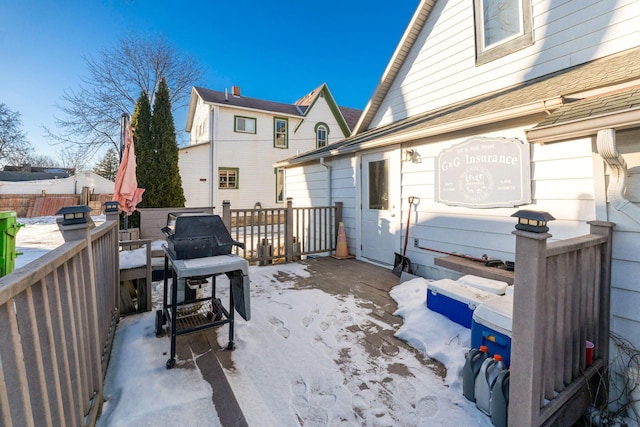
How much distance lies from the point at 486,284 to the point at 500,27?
161 inches

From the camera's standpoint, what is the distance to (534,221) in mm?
1507

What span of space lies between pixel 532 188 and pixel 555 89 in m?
1.07

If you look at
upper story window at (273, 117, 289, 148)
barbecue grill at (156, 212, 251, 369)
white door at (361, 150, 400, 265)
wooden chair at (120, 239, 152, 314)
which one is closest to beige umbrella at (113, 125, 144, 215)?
wooden chair at (120, 239, 152, 314)

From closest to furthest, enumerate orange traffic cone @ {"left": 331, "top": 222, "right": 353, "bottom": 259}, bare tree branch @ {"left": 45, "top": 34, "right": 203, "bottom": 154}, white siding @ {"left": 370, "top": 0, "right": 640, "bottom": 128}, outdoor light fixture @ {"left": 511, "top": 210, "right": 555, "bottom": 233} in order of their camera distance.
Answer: outdoor light fixture @ {"left": 511, "top": 210, "right": 555, "bottom": 233} < white siding @ {"left": 370, "top": 0, "right": 640, "bottom": 128} < orange traffic cone @ {"left": 331, "top": 222, "right": 353, "bottom": 259} < bare tree branch @ {"left": 45, "top": 34, "right": 203, "bottom": 154}

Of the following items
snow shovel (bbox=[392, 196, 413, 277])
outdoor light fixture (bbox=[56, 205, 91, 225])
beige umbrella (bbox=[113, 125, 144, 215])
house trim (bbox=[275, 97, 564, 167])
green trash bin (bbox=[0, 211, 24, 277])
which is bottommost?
snow shovel (bbox=[392, 196, 413, 277])

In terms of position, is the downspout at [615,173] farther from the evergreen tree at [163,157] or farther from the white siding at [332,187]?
the evergreen tree at [163,157]

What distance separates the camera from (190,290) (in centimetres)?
324

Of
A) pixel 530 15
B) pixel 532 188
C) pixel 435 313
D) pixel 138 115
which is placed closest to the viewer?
pixel 435 313

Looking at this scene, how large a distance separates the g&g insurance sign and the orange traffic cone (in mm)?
2192

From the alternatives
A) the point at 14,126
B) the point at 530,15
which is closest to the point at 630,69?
the point at 530,15

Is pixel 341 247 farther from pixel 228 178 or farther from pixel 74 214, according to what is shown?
pixel 228 178

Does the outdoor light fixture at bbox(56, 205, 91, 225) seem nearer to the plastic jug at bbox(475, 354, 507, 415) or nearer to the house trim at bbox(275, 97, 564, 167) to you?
the plastic jug at bbox(475, 354, 507, 415)

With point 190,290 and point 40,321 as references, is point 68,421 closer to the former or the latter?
point 40,321

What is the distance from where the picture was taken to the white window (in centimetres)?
1638
